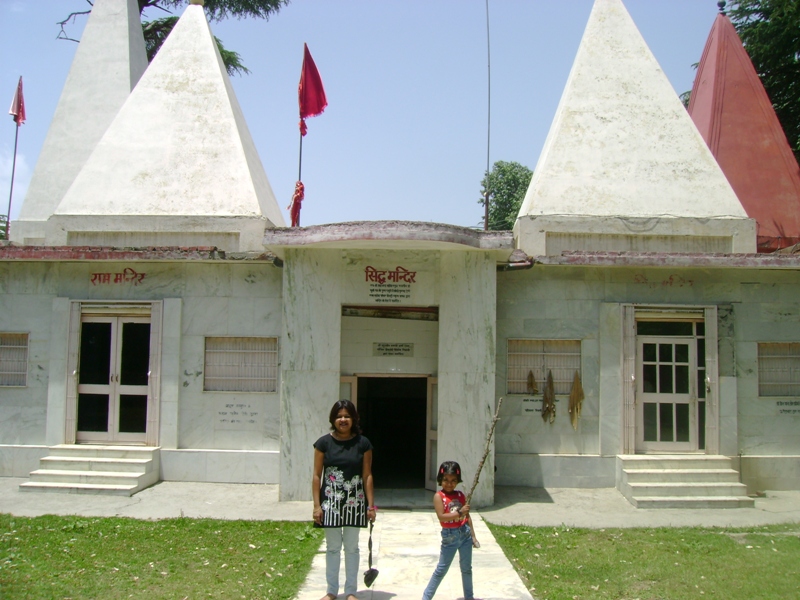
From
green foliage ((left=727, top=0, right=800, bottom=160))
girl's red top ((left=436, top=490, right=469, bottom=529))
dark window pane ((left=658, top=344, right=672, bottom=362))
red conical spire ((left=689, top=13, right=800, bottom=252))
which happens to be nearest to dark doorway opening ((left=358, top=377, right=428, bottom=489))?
dark window pane ((left=658, top=344, right=672, bottom=362))

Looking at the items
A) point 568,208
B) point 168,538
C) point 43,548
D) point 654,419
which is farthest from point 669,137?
point 43,548

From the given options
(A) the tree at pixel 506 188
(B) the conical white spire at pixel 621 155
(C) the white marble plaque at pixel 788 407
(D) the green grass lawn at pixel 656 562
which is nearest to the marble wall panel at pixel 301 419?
(D) the green grass lawn at pixel 656 562

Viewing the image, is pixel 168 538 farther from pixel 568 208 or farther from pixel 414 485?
pixel 568 208

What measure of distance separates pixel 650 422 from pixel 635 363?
89cm

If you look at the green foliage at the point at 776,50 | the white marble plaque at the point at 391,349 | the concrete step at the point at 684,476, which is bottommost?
the concrete step at the point at 684,476

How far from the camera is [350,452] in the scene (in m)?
5.49

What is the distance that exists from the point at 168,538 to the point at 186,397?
127 inches

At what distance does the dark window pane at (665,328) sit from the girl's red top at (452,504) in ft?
19.8

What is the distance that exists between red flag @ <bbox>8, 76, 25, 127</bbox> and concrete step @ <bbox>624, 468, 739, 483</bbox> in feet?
51.1

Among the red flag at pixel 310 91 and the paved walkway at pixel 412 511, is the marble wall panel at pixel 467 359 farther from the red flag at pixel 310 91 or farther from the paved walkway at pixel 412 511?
the red flag at pixel 310 91

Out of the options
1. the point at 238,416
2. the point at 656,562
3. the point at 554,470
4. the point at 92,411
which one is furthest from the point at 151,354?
the point at 656,562

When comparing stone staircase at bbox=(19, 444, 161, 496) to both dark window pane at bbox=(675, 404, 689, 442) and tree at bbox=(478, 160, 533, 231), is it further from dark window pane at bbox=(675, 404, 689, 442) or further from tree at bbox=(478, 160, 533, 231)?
tree at bbox=(478, 160, 533, 231)

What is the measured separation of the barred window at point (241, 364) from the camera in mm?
10453

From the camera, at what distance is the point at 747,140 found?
13.6 meters
